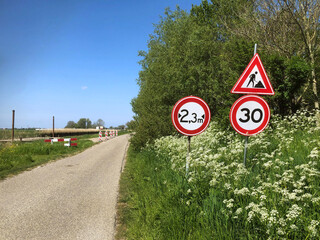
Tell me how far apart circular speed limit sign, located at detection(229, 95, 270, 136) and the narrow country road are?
3103 millimetres

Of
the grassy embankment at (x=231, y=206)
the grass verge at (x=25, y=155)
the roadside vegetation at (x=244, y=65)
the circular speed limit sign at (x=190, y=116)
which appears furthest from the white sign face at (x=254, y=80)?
the grass verge at (x=25, y=155)

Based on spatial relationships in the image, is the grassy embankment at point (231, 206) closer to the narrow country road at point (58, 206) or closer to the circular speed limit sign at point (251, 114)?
the narrow country road at point (58, 206)

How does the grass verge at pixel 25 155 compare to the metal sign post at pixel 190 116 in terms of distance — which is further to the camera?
the grass verge at pixel 25 155

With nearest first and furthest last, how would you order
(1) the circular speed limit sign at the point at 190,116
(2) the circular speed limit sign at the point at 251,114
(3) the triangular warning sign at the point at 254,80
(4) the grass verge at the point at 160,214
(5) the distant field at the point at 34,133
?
(4) the grass verge at the point at 160,214
(2) the circular speed limit sign at the point at 251,114
(3) the triangular warning sign at the point at 254,80
(1) the circular speed limit sign at the point at 190,116
(5) the distant field at the point at 34,133

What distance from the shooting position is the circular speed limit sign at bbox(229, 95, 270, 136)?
16.0 ft

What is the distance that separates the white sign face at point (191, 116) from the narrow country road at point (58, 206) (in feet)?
7.96

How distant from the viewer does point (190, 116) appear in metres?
5.50

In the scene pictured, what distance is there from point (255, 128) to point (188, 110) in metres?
1.42

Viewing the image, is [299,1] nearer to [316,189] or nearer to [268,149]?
[268,149]

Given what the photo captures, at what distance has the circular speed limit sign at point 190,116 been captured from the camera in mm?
5488

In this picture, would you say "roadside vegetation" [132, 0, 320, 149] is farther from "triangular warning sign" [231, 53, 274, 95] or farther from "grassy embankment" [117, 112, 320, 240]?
"grassy embankment" [117, 112, 320, 240]

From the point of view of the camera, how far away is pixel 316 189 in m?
3.40

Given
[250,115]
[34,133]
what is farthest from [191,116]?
[34,133]

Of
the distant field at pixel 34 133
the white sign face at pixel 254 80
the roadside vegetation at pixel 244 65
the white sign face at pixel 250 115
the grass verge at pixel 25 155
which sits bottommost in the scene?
the grass verge at pixel 25 155
